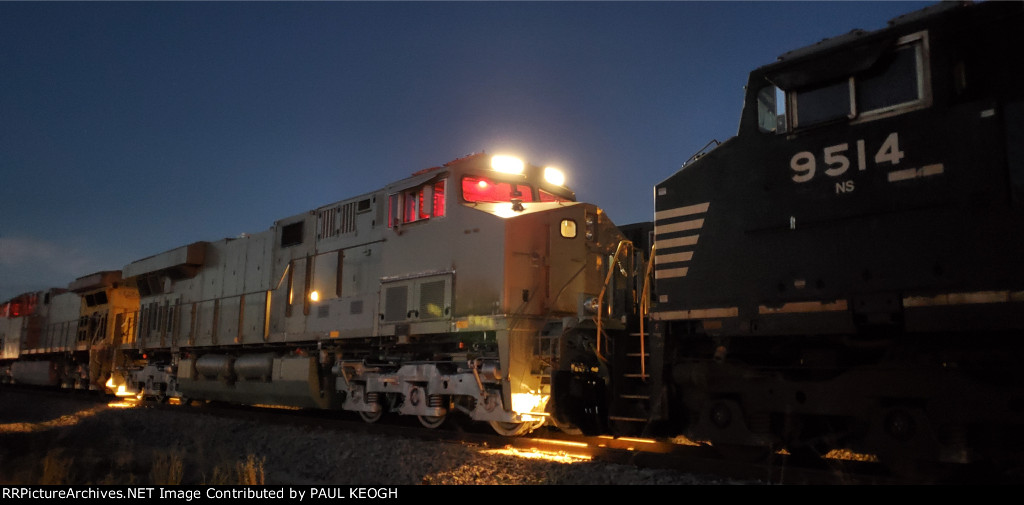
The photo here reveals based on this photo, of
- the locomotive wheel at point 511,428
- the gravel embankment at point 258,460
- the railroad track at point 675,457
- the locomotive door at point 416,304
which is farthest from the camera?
the locomotive door at point 416,304

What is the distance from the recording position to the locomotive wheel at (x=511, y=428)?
897 cm

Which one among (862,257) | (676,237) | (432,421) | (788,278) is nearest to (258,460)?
(432,421)

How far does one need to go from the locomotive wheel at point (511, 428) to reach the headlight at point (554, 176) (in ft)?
12.5

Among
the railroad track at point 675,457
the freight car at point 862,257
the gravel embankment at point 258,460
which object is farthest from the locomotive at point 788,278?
the gravel embankment at point 258,460

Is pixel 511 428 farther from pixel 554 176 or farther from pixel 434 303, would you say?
pixel 554 176

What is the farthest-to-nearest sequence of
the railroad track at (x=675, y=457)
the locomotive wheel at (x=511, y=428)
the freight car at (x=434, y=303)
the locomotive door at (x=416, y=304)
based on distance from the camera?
1. the locomotive door at (x=416, y=304)
2. the locomotive wheel at (x=511, y=428)
3. the freight car at (x=434, y=303)
4. the railroad track at (x=675, y=457)

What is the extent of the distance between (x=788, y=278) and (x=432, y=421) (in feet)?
20.4

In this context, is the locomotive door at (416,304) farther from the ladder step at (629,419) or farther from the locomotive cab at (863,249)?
the locomotive cab at (863,249)

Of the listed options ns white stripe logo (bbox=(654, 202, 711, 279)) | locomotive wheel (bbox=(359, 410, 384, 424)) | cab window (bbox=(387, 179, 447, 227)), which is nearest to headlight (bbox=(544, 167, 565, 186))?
cab window (bbox=(387, 179, 447, 227))

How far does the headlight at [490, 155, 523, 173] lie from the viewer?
32.6 ft

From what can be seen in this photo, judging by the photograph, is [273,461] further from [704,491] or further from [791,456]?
[791,456]

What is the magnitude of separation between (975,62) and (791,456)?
11.8ft

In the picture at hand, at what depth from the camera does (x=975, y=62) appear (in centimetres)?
481

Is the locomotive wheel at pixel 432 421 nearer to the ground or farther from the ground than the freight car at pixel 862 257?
nearer to the ground
